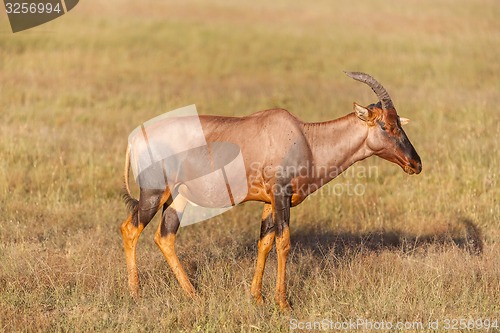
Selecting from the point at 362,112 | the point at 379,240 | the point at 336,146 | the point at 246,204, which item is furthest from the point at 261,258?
the point at 246,204

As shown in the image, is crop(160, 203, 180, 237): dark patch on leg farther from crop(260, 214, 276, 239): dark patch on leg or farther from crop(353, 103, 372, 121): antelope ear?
crop(353, 103, 372, 121): antelope ear

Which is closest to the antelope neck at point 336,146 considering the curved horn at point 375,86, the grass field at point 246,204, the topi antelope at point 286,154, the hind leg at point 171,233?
the topi antelope at point 286,154

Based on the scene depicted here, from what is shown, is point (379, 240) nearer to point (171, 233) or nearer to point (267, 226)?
point (267, 226)

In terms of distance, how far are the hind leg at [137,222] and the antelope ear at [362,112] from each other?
2100 mm

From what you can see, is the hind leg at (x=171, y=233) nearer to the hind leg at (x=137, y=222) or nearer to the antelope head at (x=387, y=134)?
the hind leg at (x=137, y=222)

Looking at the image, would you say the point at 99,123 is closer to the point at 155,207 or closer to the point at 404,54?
the point at 155,207

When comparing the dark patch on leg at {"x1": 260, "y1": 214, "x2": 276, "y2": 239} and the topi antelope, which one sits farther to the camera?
the dark patch on leg at {"x1": 260, "y1": 214, "x2": 276, "y2": 239}

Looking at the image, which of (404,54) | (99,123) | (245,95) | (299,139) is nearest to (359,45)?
(404,54)

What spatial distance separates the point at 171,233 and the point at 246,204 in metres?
3.75

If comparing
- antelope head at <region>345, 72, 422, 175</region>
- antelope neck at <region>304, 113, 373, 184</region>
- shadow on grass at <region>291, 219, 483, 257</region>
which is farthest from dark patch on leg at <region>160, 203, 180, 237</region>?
antelope head at <region>345, 72, 422, 175</region>

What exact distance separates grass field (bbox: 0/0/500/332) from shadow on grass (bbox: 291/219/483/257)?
0.03 meters

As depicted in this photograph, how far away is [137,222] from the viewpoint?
831cm

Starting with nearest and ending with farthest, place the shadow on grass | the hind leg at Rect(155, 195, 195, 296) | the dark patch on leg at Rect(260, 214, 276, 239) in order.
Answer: the dark patch on leg at Rect(260, 214, 276, 239)
the hind leg at Rect(155, 195, 195, 296)
the shadow on grass

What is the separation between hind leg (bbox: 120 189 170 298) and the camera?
8.13 m
